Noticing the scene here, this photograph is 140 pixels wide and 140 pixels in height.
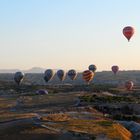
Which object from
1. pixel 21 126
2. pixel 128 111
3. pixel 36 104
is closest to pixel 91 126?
pixel 21 126

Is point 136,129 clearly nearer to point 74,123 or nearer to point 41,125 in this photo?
point 74,123

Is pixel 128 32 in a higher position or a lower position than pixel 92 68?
higher

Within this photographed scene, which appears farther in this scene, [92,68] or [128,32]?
[92,68]

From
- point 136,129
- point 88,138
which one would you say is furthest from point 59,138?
point 136,129

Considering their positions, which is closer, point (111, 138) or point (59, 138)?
point (59, 138)

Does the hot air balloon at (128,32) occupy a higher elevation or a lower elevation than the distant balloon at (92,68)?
higher

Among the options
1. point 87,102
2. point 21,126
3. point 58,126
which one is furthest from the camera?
point 87,102

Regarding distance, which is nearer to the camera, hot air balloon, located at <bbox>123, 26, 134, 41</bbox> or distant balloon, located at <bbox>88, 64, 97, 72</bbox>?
hot air balloon, located at <bbox>123, 26, 134, 41</bbox>

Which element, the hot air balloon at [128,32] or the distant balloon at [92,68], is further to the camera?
the distant balloon at [92,68]

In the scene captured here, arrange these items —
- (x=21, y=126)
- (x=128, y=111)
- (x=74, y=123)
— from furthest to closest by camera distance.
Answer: (x=128, y=111), (x=74, y=123), (x=21, y=126)

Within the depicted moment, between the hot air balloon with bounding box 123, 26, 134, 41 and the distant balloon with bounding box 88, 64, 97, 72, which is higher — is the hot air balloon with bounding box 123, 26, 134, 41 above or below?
above
